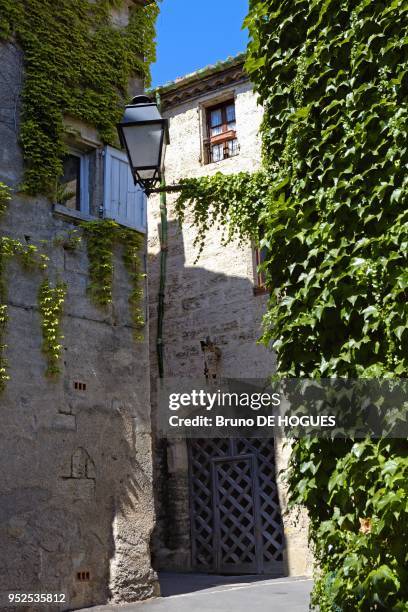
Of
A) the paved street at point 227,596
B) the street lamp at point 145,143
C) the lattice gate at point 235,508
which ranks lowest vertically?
the paved street at point 227,596

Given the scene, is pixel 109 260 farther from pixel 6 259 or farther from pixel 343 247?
pixel 343 247

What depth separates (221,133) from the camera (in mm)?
13148

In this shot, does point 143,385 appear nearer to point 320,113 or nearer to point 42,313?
point 42,313

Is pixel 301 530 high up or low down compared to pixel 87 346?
down

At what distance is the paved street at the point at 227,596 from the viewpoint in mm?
7188

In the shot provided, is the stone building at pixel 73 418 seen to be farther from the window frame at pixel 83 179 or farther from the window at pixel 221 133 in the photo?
the window at pixel 221 133

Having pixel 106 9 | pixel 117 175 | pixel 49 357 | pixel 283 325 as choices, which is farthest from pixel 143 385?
pixel 106 9

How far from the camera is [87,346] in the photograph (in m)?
8.15

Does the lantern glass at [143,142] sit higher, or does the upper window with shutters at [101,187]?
the upper window with shutters at [101,187]

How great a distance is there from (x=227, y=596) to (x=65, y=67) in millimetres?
6280

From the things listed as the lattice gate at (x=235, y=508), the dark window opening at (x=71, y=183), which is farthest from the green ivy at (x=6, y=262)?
the lattice gate at (x=235, y=508)

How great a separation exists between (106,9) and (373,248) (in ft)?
21.4

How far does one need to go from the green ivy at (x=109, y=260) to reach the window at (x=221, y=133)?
455cm

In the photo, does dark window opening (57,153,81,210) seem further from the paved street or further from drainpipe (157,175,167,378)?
the paved street
